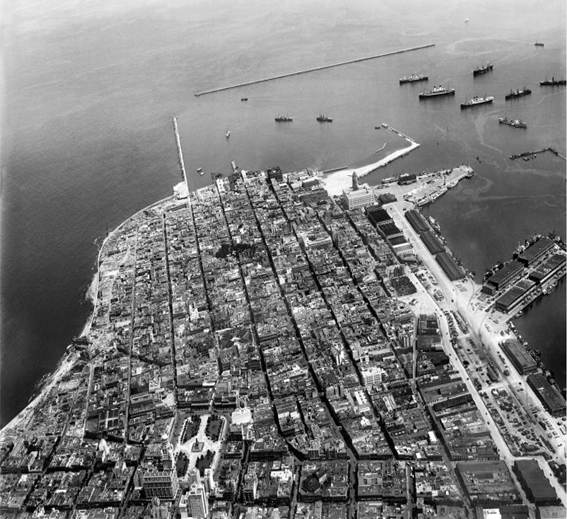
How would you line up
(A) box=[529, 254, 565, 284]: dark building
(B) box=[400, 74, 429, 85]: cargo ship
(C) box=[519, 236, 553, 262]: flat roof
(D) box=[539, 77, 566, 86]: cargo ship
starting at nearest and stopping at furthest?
(A) box=[529, 254, 565, 284]: dark building, (C) box=[519, 236, 553, 262]: flat roof, (D) box=[539, 77, 566, 86]: cargo ship, (B) box=[400, 74, 429, 85]: cargo ship

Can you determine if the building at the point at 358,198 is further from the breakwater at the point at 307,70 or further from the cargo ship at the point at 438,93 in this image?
the breakwater at the point at 307,70

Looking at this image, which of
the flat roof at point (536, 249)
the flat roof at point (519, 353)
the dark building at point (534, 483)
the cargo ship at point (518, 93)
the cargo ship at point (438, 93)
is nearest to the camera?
the dark building at point (534, 483)

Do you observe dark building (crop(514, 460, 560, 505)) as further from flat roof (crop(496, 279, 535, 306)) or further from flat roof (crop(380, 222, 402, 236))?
flat roof (crop(380, 222, 402, 236))

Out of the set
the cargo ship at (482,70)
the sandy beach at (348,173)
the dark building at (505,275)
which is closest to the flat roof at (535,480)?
the dark building at (505,275)

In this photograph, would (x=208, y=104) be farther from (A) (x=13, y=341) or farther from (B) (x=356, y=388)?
(B) (x=356, y=388)

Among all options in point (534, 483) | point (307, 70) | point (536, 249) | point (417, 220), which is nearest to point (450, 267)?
point (536, 249)

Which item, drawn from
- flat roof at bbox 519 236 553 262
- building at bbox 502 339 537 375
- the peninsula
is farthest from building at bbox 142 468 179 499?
flat roof at bbox 519 236 553 262
